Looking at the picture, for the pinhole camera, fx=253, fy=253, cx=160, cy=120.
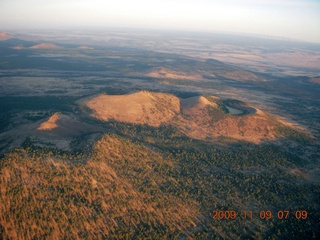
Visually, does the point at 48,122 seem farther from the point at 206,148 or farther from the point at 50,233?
the point at 206,148

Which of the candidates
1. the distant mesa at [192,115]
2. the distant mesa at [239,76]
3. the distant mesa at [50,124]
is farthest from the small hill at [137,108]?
the distant mesa at [239,76]

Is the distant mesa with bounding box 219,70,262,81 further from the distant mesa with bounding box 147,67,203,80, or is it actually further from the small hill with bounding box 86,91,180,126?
the small hill with bounding box 86,91,180,126
